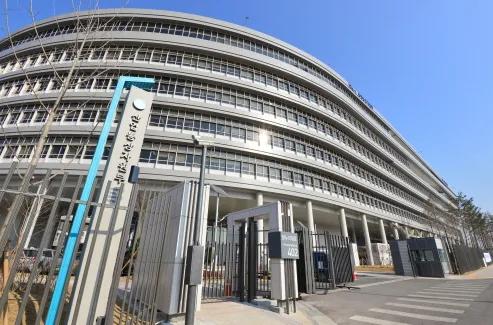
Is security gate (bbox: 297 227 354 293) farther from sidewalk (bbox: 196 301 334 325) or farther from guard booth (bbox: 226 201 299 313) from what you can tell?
sidewalk (bbox: 196 301 334 325)

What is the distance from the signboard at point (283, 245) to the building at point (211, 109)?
13.1 meters

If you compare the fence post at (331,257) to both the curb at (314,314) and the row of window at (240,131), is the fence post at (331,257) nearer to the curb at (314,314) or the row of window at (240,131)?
the curb at (314,314)

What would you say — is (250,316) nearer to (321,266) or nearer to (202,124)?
(321,266)

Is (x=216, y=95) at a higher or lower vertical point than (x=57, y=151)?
higher

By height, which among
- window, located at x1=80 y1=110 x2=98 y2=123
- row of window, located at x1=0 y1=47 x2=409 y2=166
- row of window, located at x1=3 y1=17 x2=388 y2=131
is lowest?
window, located at x1=80 y1=110 x2=98 y2=123

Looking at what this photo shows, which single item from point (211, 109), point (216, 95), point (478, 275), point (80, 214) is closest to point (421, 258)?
point (478, 275)

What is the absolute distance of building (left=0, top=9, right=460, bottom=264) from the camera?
25.4 meters

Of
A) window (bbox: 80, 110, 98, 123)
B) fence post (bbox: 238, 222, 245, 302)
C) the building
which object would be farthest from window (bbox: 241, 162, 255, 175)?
fence post (bbox: 238, 222, 245, 302)

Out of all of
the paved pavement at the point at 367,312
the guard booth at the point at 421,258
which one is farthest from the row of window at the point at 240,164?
the paved pavement at the point at 367,312

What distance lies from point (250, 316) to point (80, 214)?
5472 mm

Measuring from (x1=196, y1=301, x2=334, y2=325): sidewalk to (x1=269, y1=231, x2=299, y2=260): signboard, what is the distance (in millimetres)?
1734

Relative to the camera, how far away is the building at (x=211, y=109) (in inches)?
999

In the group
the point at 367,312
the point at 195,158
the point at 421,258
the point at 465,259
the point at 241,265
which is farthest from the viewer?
the point at 465,259

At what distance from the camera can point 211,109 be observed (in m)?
27.6
